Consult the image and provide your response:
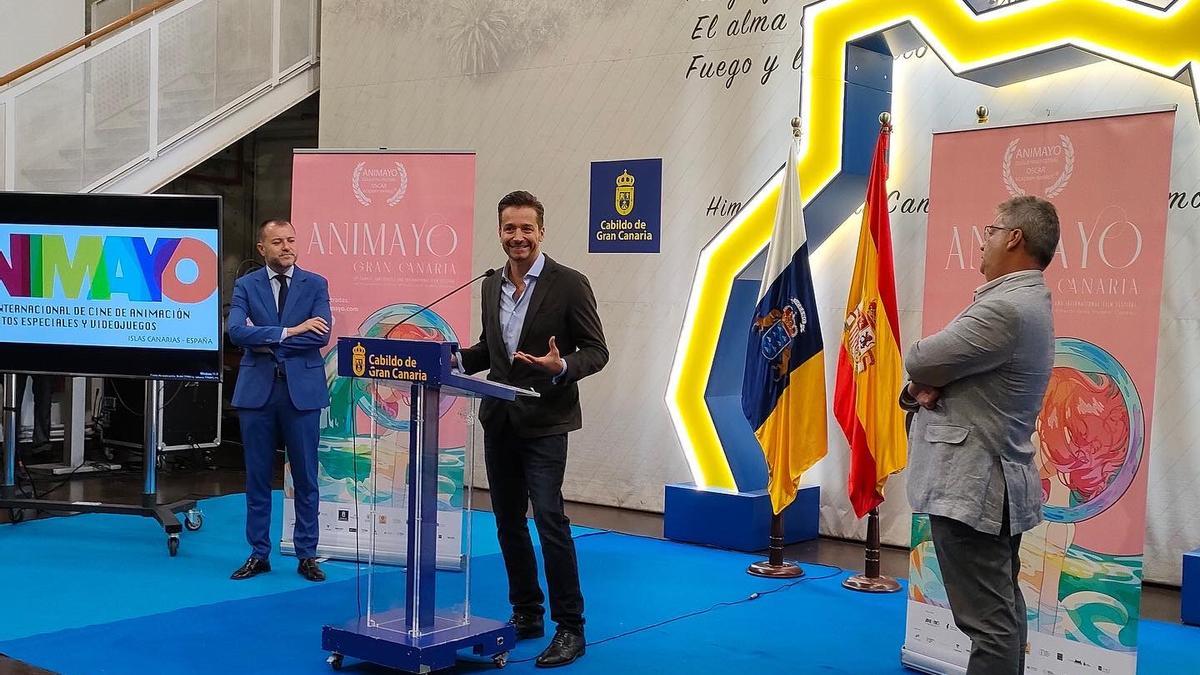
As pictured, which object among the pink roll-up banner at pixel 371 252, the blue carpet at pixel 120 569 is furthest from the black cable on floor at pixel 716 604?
the pink roll-up banner at pixel 371 252

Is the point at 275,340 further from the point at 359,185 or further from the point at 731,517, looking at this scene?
the point at 731,517

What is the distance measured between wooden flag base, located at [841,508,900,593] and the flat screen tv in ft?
10.8

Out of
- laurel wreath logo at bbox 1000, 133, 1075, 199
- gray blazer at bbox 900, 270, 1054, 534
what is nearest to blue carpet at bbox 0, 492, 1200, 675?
gray blazer at bbox 900, 270, 1054, 534

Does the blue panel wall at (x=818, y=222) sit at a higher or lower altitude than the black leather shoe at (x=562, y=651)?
higher

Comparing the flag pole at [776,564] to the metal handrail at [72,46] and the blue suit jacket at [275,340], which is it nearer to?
the blue suit jacket at [275,340]

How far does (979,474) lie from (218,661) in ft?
8.41

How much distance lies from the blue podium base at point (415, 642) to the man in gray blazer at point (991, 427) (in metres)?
1.53

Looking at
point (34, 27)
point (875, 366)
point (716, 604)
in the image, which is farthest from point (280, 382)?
point (34, 27)

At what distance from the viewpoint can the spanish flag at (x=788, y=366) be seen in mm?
5793

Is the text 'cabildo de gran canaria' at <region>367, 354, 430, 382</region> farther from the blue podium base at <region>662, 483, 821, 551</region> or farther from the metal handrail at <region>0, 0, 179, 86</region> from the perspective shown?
the metal handrail at <region>0, 0, 179, 86</region>

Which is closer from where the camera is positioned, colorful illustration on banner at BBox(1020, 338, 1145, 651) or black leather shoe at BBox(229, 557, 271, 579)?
colorful illustration on banner at BBox(1020, 338, 1145, 651)

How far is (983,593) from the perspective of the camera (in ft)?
9.49

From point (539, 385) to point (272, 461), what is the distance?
6.32 feet

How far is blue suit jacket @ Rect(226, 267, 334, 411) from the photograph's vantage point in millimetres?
5210
